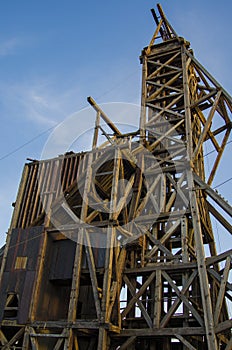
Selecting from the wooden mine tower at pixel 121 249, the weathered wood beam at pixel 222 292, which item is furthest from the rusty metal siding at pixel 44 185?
the weathered wood beam at pixel 222 292

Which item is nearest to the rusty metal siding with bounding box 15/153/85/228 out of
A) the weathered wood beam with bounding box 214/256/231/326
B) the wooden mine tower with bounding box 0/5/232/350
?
the wooden mine tower with bounding box 0/5/232/350

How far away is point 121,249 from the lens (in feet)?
40.9

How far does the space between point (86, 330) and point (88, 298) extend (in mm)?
3433

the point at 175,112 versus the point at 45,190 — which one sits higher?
the point at 175,112

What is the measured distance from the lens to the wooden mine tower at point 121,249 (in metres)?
11.0

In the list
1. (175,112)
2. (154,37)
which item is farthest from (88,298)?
(154,37)

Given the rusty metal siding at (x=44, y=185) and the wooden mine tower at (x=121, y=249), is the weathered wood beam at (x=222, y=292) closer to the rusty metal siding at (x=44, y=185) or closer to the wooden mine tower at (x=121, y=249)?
the wooden mine tower at (x=121, y=249)

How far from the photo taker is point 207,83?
1753 centimetres

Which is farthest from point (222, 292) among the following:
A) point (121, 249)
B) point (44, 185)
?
point (44, 185)

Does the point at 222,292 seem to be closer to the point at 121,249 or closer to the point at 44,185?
the point at 121,249

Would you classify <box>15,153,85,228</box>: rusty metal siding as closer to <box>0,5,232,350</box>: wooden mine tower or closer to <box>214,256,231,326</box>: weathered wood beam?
<box>0,5,232,350</box>: wooden mine tower

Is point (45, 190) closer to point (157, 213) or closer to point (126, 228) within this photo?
point (126, 228)

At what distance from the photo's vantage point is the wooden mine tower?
10961 millimetres

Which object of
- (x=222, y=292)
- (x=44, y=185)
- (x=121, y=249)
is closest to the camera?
(x=222, y=292)
